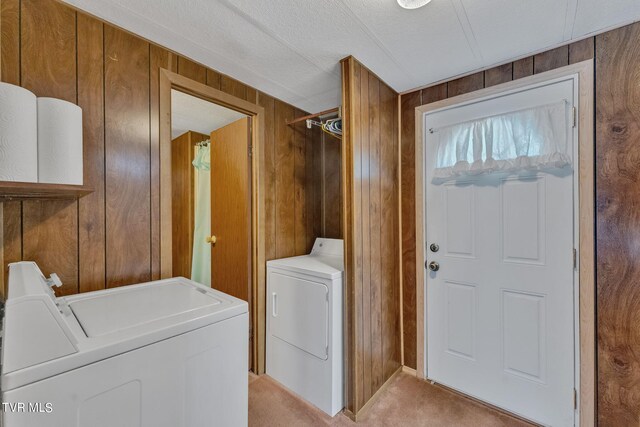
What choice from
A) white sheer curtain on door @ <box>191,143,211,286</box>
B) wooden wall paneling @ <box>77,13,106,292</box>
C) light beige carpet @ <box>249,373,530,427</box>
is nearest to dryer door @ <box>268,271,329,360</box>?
light beige carpet @ <box>249,373,530,427</box>

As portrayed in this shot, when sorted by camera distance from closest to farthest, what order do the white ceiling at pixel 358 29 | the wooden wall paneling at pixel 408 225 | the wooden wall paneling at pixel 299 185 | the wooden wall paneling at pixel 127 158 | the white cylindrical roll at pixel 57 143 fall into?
the white cylindrical roll at pixel 57 143, the white ceiling at pixel 358 29, the wooden wall paneling at pixel 127 158, the wooden wall paneling at pixel 408 225, the wooden wall paneling at pixel 299 185

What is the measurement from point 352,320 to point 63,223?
5.14ft

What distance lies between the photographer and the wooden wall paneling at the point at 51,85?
1.14 meters

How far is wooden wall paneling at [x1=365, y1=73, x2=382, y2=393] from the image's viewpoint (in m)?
1.82

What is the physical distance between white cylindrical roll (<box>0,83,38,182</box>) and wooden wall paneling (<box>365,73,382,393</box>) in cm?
160

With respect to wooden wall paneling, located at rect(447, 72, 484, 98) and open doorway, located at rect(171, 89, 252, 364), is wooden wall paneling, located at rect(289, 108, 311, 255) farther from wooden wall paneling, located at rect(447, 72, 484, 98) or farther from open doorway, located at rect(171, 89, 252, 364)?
wooden wall paneling, located at rect(447, 72, 484, 98)

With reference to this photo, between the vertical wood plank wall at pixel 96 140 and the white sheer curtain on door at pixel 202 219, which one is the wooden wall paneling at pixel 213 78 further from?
the white sheer curtain on door at pixel 202 219

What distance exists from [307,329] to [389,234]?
0.91m

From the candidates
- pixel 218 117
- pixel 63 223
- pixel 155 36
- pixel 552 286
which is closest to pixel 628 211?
pixel 552 286

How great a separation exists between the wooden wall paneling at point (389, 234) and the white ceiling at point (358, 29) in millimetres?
341

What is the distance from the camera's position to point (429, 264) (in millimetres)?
2018

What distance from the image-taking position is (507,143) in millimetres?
1683

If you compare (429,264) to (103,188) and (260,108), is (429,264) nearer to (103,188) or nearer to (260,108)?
(260,108)

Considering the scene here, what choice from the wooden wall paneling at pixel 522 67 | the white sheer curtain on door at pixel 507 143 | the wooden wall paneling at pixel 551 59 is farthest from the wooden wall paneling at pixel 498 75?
the white sheer curtain on door at pixel 507 143
